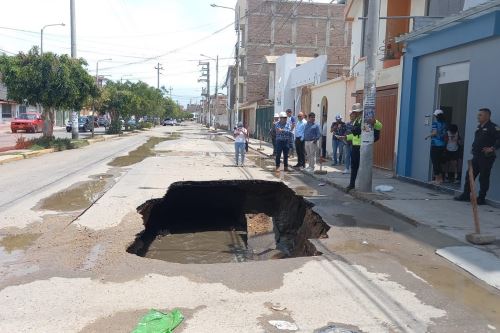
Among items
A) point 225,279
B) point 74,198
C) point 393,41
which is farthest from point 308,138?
point 225,279

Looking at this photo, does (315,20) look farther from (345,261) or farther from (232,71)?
(345,261)

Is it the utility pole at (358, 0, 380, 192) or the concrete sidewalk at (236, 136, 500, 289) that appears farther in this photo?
the utility pole at (358, 0, 380, 192)

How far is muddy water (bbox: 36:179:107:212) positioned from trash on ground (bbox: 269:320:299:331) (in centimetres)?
553

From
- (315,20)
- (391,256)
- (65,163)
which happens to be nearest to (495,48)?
(391,256)

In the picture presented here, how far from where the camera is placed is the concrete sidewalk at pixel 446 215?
5368 mm

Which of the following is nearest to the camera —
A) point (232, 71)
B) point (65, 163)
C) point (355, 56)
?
point (65, 163)

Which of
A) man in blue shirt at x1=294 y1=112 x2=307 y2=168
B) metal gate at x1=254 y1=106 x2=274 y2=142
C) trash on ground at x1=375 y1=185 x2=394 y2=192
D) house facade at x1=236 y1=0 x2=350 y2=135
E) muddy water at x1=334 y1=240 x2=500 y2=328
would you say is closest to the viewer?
muddy water at x1=334 y1=240 x2=500 y2=328

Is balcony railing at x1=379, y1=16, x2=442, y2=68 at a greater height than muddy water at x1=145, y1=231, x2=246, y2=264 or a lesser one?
greater

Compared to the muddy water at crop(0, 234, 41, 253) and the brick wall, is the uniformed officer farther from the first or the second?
the brick wall

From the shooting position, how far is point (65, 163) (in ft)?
53.4

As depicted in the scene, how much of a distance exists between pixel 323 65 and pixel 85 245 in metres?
18.5

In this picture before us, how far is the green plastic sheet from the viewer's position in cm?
365

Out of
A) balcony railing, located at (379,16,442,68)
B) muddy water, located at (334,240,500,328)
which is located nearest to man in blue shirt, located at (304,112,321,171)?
balcony railing, located at (379,16,442,68)

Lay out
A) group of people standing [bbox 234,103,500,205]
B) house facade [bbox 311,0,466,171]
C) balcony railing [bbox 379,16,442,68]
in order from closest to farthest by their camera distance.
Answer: group of people standing [bbox 234,103,500,205] → house facade [bbox 311,0,466,171] → balcony railing [bbox 379,16,442,68]
